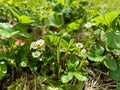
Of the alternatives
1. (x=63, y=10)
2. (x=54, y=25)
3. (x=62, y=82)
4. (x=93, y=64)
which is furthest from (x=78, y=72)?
(x=63, y=10)

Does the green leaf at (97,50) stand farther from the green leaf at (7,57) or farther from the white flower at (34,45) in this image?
the green leaf at (7,57)

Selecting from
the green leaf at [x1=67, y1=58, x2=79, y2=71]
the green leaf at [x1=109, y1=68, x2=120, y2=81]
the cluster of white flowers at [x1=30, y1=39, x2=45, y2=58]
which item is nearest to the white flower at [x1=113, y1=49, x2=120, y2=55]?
the green leaf at [x1=109, y1=68, x2=120, y2=81]

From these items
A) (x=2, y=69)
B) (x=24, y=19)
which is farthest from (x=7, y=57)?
(x=24, y=19)

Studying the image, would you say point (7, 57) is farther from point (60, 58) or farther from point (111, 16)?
point (111, 16)

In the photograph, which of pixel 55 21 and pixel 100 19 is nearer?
pixel 100 19

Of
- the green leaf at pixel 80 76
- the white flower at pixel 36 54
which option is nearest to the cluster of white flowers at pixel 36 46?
the white flower at pixel 36 54
